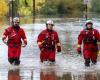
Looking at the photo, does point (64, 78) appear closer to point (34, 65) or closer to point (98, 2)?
point (34, 65)

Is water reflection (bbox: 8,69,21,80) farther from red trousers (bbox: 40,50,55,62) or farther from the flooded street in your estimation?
red trousers (bbox: 40,50,55,62)

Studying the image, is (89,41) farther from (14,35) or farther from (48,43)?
(14,35)

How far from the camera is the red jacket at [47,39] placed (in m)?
17.5

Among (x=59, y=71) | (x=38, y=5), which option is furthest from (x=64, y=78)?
(x=38, y=5)

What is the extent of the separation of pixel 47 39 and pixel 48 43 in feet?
0.54

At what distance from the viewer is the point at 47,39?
57.5 ft

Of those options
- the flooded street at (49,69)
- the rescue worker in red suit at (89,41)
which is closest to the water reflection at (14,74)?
the flooded street at (49,69)

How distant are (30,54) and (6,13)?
188ft

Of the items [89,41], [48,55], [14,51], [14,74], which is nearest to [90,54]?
[89,41]

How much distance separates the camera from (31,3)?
88500mm

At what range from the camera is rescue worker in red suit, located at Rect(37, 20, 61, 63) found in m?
17.5

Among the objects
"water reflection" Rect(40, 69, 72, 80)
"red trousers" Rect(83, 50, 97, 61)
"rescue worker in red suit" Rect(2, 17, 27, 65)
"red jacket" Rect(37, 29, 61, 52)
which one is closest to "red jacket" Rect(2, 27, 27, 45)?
"rescue worker in red suit" Rect(2, 17, 27, 65)

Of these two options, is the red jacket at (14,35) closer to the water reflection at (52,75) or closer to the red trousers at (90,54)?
the water reflection at (52,75)

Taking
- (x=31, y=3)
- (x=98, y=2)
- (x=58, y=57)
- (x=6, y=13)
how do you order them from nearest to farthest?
(x=58, y=57), (x=6, y=13), (x=31, y=3), (x=98, y=2)
